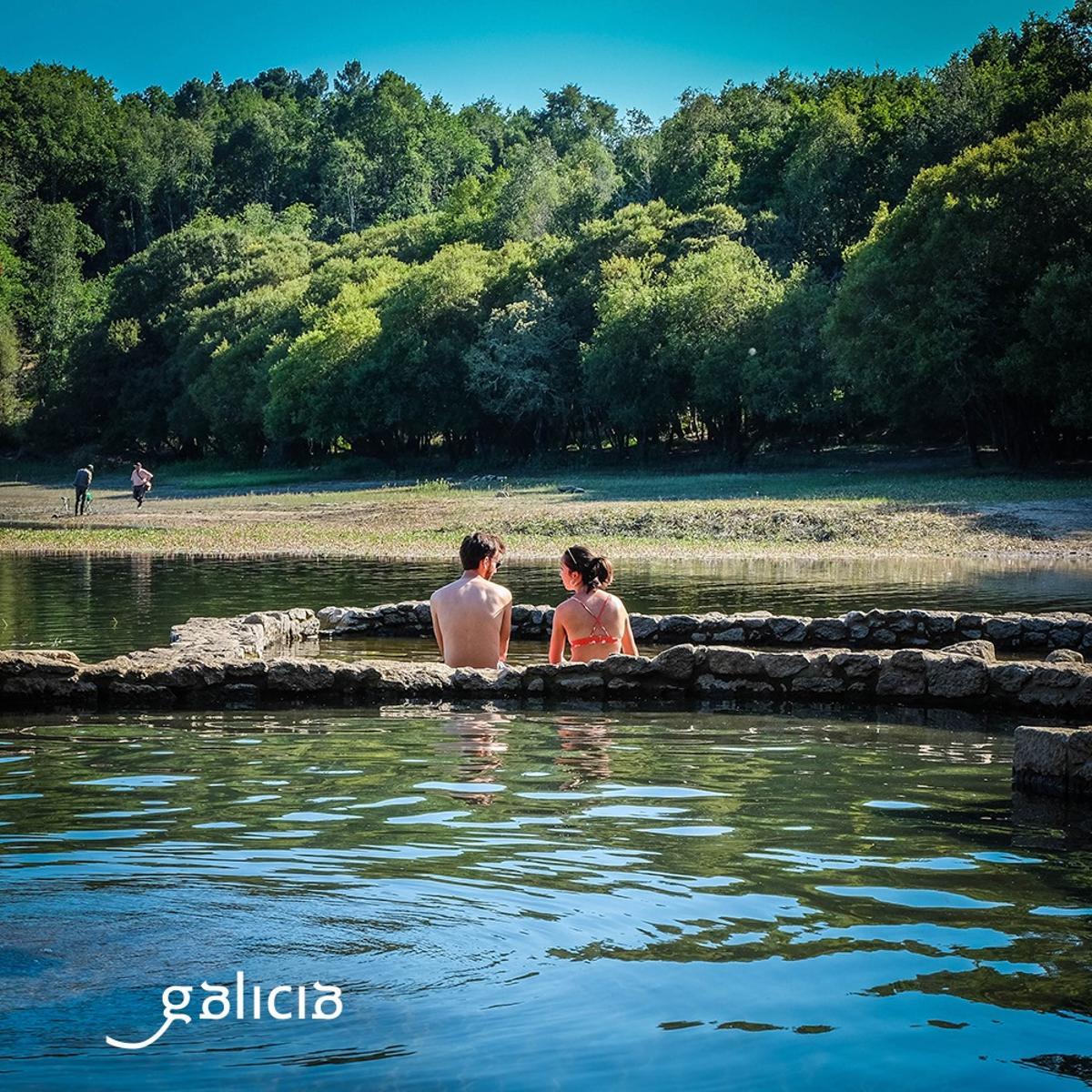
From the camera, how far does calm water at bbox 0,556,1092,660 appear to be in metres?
20.9

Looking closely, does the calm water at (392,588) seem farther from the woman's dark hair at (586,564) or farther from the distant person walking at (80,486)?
the distant person walking at (80,486)

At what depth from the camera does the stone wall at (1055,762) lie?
9.19m

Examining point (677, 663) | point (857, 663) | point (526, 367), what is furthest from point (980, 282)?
point (677, 663)

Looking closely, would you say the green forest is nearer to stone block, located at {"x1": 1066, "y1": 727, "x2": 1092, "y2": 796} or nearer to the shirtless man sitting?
the shirtless man sitting

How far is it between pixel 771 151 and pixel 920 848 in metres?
92.6

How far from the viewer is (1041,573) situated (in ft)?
90.4

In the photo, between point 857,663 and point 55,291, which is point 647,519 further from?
point 55,291

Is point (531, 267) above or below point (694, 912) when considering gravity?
above

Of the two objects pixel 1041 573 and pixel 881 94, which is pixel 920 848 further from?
pixel 881 94

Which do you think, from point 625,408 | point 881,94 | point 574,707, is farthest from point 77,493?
point 881,94

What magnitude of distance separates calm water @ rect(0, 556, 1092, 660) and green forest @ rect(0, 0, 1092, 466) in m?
21.4

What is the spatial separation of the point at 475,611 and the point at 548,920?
735cm

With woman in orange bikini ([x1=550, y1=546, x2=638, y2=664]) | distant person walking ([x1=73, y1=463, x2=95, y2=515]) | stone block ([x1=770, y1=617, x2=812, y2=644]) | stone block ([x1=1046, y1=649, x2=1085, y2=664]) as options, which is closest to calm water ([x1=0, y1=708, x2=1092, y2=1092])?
woman in orange bikini ([x1=550, y1=546, x2=638, y2=664])

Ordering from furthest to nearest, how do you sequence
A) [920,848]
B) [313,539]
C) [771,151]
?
[771,151]
[313,539]
[920,848]
